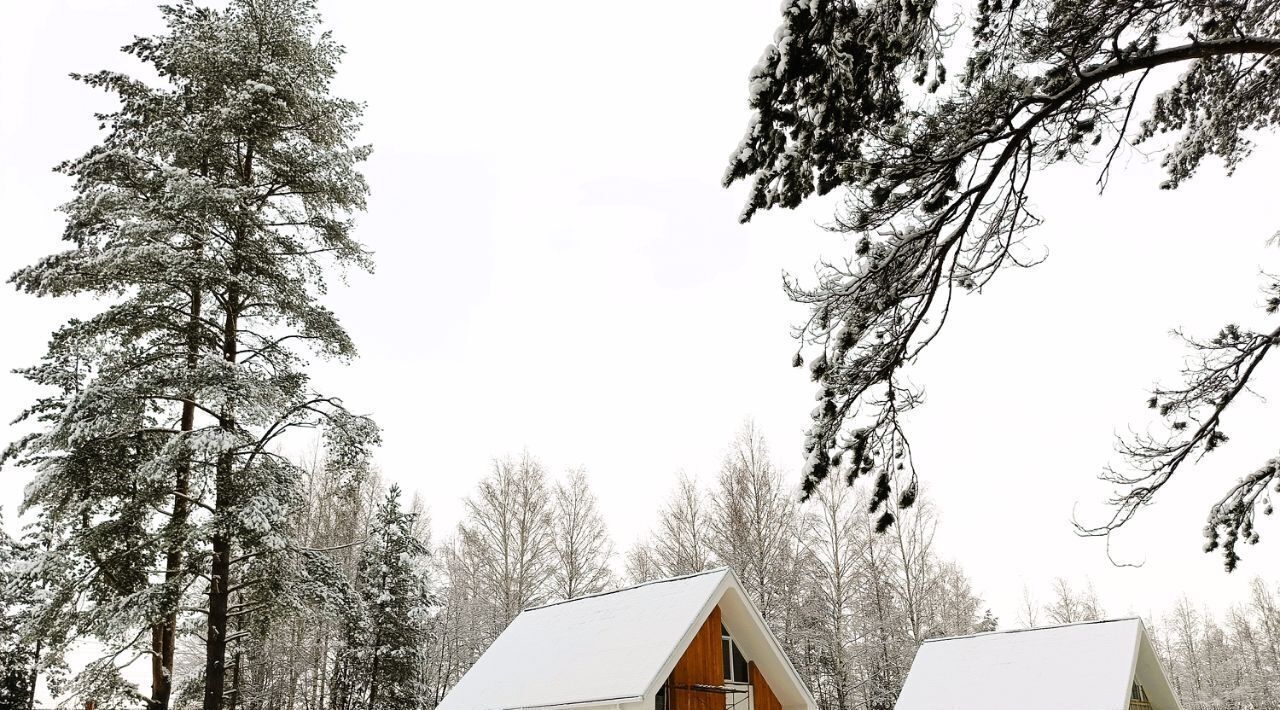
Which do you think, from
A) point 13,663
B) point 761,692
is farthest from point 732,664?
point 13,663

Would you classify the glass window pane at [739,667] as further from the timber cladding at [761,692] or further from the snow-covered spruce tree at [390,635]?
the snow-covered spruce tree at [390,635]

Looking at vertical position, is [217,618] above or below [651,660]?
above

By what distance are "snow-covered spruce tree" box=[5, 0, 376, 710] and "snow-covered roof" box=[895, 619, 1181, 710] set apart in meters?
14.2

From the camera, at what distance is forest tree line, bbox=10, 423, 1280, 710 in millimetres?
27719

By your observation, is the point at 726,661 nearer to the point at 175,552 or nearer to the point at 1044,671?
the point at 1044,671

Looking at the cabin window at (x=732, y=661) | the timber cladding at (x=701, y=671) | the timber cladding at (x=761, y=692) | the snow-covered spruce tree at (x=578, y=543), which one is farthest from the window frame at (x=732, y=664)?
the snow-covered spruce tree at (x=578, y=543)

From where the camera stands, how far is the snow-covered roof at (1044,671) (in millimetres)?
16703

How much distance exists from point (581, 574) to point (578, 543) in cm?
120

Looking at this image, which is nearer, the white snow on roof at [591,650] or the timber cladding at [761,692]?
the white snow on roof at [591,650]

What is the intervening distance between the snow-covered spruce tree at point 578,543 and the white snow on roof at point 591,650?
42.7 feet

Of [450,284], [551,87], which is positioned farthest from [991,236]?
[450,284]

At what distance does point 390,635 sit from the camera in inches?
1083

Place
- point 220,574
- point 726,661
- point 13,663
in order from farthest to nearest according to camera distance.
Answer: point 13,663, point 726,661, point 220,574

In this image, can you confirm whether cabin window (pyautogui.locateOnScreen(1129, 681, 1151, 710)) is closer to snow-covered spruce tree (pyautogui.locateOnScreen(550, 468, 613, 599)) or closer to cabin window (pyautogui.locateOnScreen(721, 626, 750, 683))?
cabin window (pyautogui.locateOnScreen(721, 626, 750, 683))
